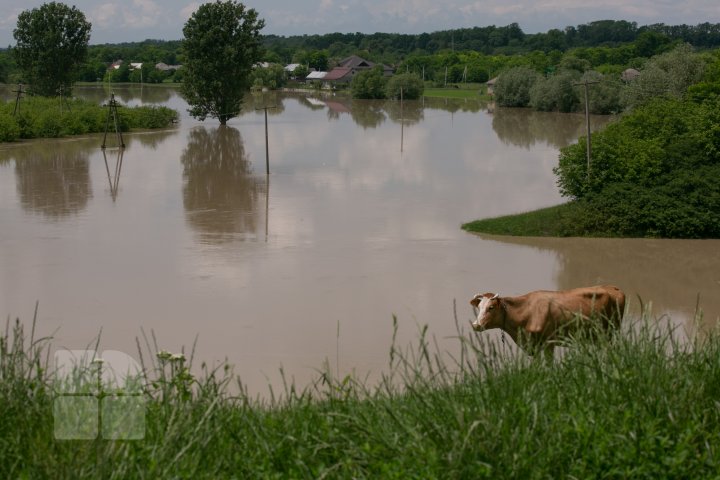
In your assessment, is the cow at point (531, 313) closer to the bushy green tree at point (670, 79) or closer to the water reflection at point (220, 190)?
the water reflection at point (220, 190)

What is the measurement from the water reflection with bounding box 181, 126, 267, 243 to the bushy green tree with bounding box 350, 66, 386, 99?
4061cm

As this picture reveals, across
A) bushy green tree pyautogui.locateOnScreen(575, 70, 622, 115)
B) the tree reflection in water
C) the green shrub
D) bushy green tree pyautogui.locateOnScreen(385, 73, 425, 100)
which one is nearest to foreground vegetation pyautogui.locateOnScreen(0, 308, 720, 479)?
the tree reflection in water

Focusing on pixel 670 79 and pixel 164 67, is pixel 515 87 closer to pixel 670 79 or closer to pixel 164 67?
pixel 670 79

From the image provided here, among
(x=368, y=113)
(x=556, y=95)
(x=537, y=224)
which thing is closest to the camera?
(x=537, y=224)

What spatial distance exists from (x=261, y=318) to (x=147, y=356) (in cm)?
258

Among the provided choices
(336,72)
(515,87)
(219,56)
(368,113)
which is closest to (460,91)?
(336,72)

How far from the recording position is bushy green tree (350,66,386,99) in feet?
288

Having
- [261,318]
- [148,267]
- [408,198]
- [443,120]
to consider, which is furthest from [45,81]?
[261,318]

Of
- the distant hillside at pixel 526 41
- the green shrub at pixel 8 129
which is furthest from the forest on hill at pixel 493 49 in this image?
the green shrub at pixel 8 129

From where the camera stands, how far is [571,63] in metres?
87.4

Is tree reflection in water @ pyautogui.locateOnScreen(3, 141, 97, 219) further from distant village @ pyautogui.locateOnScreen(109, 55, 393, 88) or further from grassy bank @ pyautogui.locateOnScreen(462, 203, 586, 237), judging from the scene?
distant village @ pyautogui.locateOnScreen(109, 55, 393, 88)

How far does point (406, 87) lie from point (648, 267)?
66.8 metres

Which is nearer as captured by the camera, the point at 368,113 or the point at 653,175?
the point at 653,175

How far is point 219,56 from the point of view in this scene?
56.4 meters
